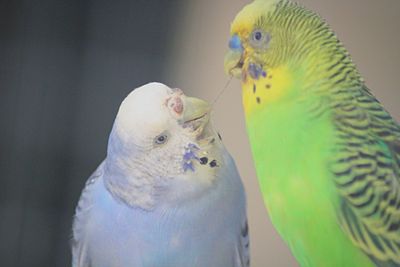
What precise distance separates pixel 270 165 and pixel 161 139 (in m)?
0.23

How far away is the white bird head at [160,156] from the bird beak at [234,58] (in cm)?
13

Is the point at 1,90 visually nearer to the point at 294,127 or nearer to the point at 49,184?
the point at 49,184

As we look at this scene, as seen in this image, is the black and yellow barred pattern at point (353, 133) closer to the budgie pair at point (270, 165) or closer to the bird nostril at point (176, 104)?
the budgie pair at point (270, 165)

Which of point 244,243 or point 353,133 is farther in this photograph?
point 244,243

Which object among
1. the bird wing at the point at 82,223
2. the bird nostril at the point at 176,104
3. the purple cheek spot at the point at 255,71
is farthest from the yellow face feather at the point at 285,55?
the bird wing at the point at 82,223

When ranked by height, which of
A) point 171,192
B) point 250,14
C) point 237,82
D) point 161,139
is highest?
point 250,14

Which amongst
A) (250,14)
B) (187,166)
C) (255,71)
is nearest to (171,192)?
(187,166)

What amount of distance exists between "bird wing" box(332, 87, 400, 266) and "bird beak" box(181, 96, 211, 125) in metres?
0.28

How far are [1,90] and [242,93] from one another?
0.69 metres

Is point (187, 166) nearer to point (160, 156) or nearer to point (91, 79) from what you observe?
point (160, 156)

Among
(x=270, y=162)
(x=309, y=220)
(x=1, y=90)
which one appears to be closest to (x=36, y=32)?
(x=1, y=90)

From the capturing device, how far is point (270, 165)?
1.22 metres

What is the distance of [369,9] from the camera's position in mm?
1305

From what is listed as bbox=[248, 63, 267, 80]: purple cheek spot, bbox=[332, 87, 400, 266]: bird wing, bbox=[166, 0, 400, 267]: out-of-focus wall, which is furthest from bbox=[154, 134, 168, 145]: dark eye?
bbox=[332, 87, 400, 266]: bird wing
